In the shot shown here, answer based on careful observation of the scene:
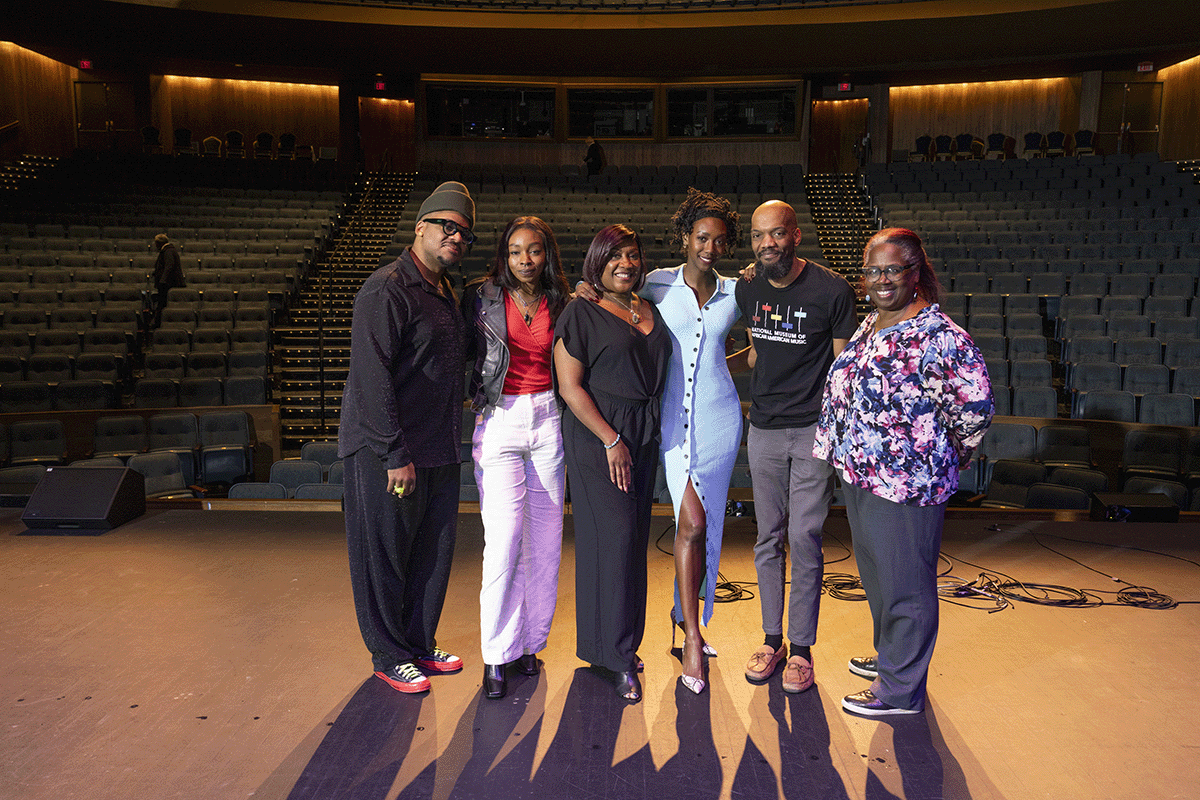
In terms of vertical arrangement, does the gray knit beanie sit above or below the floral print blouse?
above

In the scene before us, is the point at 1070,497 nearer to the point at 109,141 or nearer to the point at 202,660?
the point at 202,660

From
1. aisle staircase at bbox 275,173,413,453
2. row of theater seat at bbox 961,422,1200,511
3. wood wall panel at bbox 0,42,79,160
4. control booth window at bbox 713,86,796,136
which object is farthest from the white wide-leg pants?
wood wall panel at bbox 0,42,79,160

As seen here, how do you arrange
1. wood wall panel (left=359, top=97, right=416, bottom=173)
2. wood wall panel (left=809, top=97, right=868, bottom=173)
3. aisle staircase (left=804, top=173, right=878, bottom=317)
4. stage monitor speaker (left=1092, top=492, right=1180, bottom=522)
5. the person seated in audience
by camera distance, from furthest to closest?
wood wall panel (left=359, top=97, right=416, bottom=173) < wood wall panel (left=809, top=97, right=868, bottom=173) < aisle staircase (left=804, top=173, right=878, bottom=317) < the person seated in audience < stage monitor speaker (left=1092, top=492, right=1180, bottom=522)

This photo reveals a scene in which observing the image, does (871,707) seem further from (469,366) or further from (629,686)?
(469,366)

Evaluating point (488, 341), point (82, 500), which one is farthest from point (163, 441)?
point (488, 341)

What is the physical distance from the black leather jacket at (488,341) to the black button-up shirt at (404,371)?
0.05 m

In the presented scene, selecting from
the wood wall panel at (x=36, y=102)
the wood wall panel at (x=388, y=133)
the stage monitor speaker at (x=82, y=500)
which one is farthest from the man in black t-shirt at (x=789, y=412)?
the wood wall panel at (x=36, y=102)

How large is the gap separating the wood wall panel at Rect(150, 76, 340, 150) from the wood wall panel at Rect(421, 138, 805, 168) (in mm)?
2819

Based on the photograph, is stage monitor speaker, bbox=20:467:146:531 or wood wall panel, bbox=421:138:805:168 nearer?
stage monitor speaker, bbox=20:467:146:531

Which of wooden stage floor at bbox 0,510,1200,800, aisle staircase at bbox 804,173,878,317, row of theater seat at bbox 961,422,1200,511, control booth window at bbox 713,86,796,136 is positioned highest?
control booth window at bbox 713,86,796,136

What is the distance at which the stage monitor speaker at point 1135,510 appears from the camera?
391cm

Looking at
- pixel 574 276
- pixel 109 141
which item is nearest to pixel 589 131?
pixel 574 276

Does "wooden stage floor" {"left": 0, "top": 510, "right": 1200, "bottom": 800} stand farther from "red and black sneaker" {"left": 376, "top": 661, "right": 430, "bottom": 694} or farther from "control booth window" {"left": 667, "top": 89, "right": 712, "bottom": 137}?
"control booth window" {"left": 667, "top": 89, "right": 712, "bottom": 137}

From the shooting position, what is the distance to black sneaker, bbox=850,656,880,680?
8.03ft
